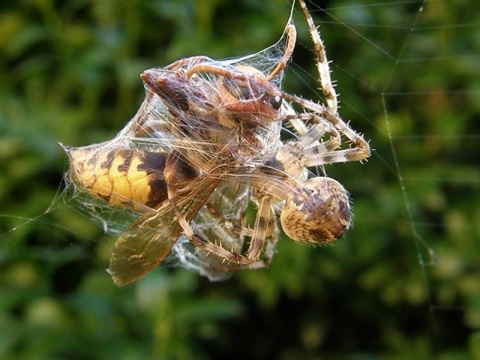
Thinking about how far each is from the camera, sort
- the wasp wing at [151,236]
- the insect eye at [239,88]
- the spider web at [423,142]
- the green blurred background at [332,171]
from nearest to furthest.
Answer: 1. the insect eye at [239,88]
2. the wasp wing at [151,236]
3. the green blurred background at [332,171]
4. the spider web at [423,142]

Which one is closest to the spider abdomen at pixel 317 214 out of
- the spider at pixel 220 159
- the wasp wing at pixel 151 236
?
the spider at pixel 220 159

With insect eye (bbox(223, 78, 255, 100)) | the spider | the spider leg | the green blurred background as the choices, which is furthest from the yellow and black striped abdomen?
the green blurred background

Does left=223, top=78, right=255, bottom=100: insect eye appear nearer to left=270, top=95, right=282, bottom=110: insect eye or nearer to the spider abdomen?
left=270, top=95, right=282, bottom=110: insect eye

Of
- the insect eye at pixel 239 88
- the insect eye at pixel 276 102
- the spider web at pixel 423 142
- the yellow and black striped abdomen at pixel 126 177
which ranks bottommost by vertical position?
the spider web at pixel 423 142

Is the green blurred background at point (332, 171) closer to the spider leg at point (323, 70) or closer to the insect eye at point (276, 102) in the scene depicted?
the spider leg at point (323, 70)

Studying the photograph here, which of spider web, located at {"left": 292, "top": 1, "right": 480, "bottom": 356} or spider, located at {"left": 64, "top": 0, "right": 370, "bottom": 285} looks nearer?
spider, located at {"left": 64, "top": 0, "right": 370, "bottom": 285}

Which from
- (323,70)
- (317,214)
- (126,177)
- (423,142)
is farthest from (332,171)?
(126,177)

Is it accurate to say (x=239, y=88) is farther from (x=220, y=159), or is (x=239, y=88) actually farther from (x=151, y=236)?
(x=151, y=236)

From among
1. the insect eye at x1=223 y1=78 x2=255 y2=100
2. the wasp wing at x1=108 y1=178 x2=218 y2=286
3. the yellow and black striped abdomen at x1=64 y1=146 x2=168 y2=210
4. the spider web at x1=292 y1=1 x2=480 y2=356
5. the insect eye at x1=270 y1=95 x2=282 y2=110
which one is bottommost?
the spider web at x1=292 y1=1 x2=480 y2=356
